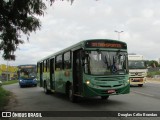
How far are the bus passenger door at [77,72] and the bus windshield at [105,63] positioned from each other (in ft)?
2.37

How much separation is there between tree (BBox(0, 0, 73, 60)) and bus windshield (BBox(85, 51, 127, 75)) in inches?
110

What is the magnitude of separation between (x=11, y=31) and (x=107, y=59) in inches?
175

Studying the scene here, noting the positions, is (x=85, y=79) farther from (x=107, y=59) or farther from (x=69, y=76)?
(x=69, y=76)

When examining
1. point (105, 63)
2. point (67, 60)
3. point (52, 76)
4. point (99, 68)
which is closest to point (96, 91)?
point (99, 68)

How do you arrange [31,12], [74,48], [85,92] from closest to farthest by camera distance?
[31,12], [85,92], [74,48]

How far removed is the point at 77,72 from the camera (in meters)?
17.2

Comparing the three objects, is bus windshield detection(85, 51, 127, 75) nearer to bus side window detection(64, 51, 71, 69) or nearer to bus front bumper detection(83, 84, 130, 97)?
bus front bumper detection(83, 84, 130, 97)

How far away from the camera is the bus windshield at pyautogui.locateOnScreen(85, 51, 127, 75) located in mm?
15867

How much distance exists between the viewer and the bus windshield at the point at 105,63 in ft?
52.1

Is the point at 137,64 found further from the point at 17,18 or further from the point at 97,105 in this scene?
the point at 17,18

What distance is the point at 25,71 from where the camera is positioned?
42625mm

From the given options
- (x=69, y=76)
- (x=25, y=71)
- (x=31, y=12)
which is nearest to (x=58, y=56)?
(x=69, y=76)

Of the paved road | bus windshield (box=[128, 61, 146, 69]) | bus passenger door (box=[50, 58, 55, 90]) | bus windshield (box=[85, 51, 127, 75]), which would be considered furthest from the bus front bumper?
bus windshield (box=[128, 61, 146, 69])

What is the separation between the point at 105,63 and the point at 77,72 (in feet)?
5.70
